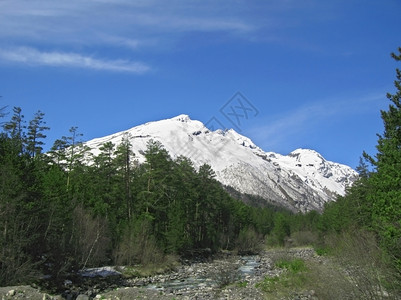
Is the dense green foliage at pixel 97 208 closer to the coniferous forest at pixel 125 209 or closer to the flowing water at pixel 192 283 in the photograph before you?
the coniferous forest at pixel 125 209

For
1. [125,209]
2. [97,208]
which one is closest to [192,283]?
[97,208]

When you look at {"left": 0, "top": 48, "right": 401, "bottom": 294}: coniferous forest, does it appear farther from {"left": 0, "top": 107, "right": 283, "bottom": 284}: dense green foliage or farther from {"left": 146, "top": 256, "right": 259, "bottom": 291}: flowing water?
{"left": 146, "top": 256, "right": 259, "bottom": 291}: flowing water

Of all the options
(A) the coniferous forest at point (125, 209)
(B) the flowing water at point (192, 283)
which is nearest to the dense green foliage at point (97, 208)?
(A) the coniferous forest at point (125, 209)

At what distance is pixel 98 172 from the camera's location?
48594mm

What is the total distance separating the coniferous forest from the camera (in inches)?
850

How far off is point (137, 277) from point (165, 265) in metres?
6.77

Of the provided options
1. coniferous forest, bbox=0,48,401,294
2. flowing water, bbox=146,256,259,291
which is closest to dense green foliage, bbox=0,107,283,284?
coniferous forest, bbox=0,48,401,294

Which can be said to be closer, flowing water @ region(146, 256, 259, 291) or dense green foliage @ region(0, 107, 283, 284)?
dense green foliage @ region(0, 107, 283, 284)

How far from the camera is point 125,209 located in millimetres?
46719

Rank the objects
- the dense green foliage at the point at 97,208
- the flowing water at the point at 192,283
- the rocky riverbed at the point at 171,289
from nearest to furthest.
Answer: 1. the rocky riverbed at the point at 171,289
2. the dense green foliage at the point at 97,208
3. the flowing water at the point at 192,283

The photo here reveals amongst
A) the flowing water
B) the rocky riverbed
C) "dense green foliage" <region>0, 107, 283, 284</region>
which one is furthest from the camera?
the flowing water

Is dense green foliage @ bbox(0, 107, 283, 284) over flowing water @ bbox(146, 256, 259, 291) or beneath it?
over

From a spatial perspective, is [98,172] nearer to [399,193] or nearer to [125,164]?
[125,164]

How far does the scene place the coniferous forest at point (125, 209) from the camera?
850 inches
